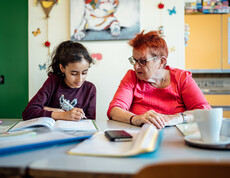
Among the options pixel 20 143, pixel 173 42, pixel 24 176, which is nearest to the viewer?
pixel 24 176

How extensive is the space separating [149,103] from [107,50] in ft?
3.24

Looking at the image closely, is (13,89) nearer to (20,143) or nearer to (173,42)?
(173,42)

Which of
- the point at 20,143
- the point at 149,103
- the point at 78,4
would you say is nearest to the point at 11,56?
the point at 78,4

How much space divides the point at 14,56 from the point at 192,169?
10.3 ft

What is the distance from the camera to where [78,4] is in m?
2.32

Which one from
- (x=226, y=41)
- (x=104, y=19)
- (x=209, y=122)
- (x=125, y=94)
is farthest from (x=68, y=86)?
(x=226, y=41)

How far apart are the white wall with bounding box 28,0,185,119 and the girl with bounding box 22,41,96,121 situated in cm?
48

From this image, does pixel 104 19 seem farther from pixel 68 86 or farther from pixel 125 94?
pixel 125 94

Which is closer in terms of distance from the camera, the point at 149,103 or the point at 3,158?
the point at 3,158

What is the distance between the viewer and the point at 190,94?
145 cm

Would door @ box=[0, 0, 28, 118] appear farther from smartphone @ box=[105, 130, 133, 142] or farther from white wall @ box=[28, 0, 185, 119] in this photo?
smartphone @ box=[105, 130, 133, 142]

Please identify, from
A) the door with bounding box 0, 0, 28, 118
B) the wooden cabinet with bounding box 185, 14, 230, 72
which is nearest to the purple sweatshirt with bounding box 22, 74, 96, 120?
the door with bounding box 0, 0, 28, 118

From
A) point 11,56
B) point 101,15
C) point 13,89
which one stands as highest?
point 101,15

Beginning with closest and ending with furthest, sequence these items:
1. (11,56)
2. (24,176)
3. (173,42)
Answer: (24,176), (173,42), (11,56)
